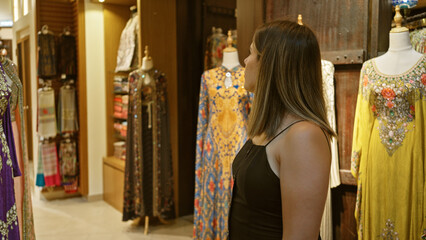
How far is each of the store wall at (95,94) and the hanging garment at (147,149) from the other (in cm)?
124

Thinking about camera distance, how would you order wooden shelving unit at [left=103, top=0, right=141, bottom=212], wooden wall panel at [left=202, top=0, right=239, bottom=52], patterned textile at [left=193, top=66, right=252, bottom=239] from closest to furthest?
patterned textile at [left=193, top=66, right=252, bottom=239]
wooden wall panel at [left=202, top=0, right=239, bottom=52]
wooden shelving unit at [left=103, top=0, right=141, bottom=212]

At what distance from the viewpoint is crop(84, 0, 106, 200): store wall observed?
5203 millimetres

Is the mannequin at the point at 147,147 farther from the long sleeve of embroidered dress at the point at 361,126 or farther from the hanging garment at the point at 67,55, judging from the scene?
the long sleeve of embroidered dress at the point at 361,126

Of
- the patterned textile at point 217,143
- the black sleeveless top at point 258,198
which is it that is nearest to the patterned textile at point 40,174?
the patterned textile at point 217,143

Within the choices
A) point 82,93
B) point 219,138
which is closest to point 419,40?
point 219,138

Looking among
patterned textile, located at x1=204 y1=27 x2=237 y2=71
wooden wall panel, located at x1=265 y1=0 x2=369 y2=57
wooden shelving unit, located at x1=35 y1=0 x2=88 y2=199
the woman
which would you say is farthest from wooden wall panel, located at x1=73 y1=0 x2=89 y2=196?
the woman

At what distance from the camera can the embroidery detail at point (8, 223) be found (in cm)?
222

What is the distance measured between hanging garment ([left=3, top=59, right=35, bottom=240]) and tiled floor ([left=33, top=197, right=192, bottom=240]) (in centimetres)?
155

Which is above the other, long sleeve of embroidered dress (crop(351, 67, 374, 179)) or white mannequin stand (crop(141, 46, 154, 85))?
white mannequin stand (crop(141, 46, 154, 85))

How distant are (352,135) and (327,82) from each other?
→ 0.36 m

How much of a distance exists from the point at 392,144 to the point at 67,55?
4.13 metres

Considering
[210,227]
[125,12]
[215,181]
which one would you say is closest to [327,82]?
[215,181]

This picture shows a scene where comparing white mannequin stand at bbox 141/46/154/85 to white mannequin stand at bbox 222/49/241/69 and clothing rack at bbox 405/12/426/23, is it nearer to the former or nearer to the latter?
white mannequin stand at bbox 222/49/241/69

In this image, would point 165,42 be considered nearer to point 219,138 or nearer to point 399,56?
point 219,138
